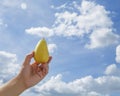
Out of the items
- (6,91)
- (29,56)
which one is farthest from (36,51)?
(6,91)

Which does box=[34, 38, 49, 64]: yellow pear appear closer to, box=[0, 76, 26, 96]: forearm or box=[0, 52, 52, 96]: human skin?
box=[0, 52, 52, 96]: human skin


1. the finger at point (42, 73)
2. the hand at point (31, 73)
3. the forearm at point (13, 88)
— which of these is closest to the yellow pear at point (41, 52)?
the hand at point (31, 73)

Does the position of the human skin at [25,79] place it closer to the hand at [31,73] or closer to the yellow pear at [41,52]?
the hand at [31,73]

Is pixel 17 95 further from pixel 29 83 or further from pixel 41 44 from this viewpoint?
pixel 41 44

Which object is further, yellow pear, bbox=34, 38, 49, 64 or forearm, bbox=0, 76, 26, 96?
yellow pear, bbox=34, 38, 49, 64

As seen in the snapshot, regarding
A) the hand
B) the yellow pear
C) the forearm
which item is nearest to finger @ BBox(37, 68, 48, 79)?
the hand

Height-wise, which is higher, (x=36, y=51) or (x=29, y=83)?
(x=36, y=51)
